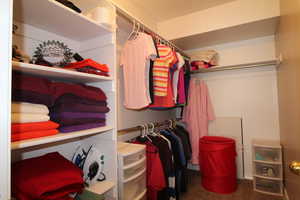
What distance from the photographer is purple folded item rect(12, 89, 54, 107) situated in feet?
2.41

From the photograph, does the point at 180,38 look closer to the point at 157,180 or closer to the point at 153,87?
the point at 153,87

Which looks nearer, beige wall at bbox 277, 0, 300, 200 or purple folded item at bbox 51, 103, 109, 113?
purple folded item at bbox 51, 103, 109, 113

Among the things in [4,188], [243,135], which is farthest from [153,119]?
[4,188]

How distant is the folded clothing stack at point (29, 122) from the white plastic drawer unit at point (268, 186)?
2.32 metres

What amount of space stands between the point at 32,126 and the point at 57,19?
632 mm

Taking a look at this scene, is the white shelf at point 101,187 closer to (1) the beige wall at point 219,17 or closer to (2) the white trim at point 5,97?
(2) the white trim at point 5,97

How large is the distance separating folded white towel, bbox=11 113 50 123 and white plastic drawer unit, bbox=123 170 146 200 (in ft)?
2.49

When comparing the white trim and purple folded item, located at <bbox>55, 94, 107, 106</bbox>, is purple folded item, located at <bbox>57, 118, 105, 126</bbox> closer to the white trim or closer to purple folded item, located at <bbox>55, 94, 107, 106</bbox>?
purple folded item, located at <bbox>55, 94, 107, 106</bbox>

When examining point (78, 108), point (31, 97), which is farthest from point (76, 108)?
point (31, 97)

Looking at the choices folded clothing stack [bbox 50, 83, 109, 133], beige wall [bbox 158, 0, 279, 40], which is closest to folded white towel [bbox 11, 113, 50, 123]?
folded clothing stack [bbox 50, 83, 109, 133]

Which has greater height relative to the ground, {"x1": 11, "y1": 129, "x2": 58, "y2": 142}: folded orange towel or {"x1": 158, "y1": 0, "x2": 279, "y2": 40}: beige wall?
{"x1": 158, "y1": 0, "x2": 279, "y2": 40}: beige wall

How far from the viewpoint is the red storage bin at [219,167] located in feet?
6.38

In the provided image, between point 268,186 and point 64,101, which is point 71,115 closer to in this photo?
point 64,101

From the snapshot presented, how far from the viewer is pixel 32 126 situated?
74 cm
